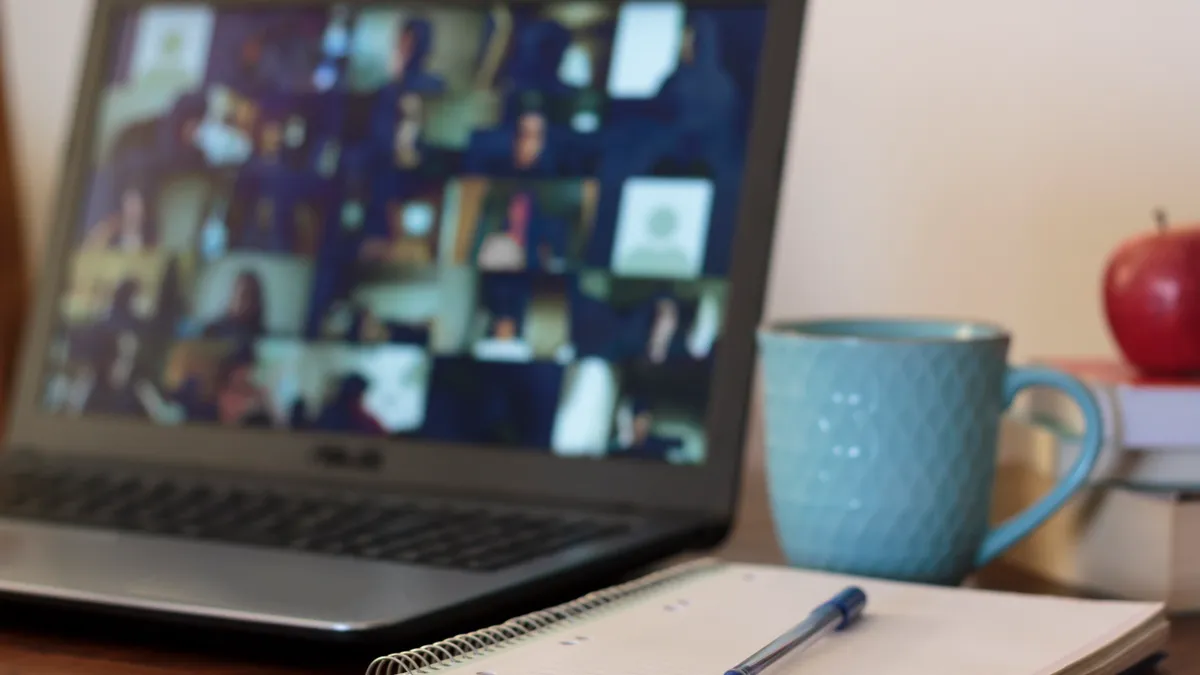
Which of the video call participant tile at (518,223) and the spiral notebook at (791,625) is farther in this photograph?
the video call participant tile at (518,223)

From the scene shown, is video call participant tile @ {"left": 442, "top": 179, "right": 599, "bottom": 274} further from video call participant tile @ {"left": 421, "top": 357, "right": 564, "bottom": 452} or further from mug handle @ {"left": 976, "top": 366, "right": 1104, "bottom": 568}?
mug handle @ {"left": 976, "top": 366, "right": 1104, "bottom": 568}

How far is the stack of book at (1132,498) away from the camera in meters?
0.54

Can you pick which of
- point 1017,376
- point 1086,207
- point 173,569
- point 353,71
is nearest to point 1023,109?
point 1086,207

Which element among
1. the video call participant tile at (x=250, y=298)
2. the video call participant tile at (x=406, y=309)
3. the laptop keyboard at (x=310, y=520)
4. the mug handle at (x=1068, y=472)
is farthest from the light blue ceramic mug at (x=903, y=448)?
the video call participant tile at (x=250, y=298)

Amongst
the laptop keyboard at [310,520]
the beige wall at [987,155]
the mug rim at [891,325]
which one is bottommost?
the laptop keyboard at [310,520]

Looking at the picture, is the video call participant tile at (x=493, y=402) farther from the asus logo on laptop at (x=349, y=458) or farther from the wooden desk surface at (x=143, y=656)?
the wooden desk surface at (x=143, y=656)

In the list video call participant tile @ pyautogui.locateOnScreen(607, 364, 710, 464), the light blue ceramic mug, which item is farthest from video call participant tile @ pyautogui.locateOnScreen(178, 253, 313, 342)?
the light blue ceramic mug

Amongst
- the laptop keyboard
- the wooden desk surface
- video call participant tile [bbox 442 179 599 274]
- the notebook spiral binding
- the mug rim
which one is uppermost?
video call participant tile [bbox 442 179 599 274]

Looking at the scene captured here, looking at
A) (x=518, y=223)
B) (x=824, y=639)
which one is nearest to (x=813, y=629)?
(x=824, y=639)

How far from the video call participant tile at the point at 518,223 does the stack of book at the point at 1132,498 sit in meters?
0.27

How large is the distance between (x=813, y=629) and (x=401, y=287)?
1.28 ft

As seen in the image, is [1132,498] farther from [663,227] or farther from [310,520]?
[310,520]

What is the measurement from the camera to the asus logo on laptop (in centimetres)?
70

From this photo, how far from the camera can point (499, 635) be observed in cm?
41
